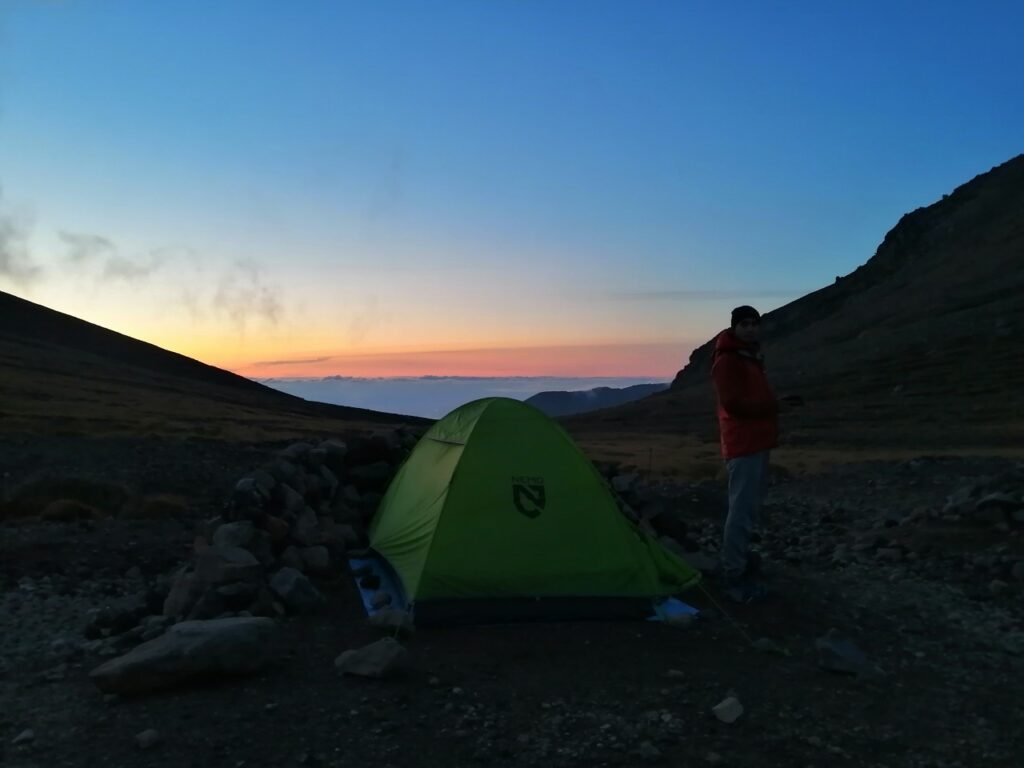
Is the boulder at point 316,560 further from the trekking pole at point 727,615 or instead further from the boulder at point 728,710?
the boulder at point 728,710

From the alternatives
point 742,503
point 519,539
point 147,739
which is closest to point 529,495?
point 519,539

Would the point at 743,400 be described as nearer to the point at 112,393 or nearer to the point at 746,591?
the point at 746,591

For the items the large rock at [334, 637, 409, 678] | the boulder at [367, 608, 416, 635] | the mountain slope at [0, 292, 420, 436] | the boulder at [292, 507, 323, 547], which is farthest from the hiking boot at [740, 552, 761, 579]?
the mountain slope at [0, 292, 420, 436]

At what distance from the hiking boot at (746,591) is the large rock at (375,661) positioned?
3.55m

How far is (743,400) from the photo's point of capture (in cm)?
833

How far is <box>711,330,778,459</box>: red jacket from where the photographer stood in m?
8.31

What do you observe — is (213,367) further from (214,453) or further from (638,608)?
(638,608)

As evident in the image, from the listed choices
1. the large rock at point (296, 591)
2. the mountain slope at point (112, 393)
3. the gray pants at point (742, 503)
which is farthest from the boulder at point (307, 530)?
the mountain slope at point (112, 393)

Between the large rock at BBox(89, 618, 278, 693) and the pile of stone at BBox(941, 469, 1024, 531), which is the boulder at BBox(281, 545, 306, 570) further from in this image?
the pile of stone at BBox(941, 469, 1024, 531)

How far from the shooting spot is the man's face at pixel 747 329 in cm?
830

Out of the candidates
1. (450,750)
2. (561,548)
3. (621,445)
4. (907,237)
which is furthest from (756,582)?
(907,237)

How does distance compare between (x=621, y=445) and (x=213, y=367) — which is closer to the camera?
(x=621, y=445)

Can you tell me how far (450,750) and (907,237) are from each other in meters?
110

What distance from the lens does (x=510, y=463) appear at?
8602mm
